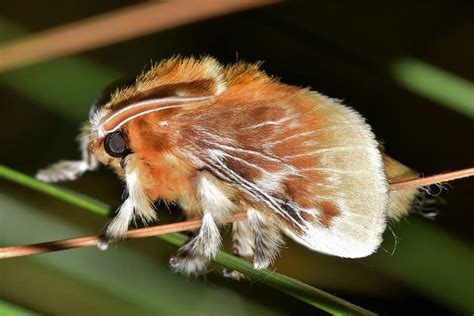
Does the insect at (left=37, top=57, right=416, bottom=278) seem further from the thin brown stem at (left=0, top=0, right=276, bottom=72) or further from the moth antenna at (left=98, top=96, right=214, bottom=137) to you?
the thin brown stem at (left=0, top=0, right=276, bottom=72)

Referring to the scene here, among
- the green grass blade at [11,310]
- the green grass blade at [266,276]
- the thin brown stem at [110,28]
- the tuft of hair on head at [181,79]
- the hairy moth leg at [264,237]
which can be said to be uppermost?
the thin brown stem at [110,28]

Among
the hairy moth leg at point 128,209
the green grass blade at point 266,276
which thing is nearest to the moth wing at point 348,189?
the green grass blade at point 266,276

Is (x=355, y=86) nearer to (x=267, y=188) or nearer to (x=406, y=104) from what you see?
(x=406, y=104)

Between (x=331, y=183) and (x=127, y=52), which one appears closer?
(x=331, y=183)

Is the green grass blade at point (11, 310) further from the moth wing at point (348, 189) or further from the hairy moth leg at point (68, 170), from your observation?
the moth wing at point (348, 189)

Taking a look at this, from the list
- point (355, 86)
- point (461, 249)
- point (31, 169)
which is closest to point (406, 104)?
point (355, 86)

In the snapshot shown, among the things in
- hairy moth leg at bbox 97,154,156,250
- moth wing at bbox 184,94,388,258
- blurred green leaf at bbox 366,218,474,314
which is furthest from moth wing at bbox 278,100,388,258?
blurred green leaf at bbox 366,218,474,314

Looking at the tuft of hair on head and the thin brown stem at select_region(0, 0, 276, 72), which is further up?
the thin brown stem at select_region(0, 0, 276, 72)
